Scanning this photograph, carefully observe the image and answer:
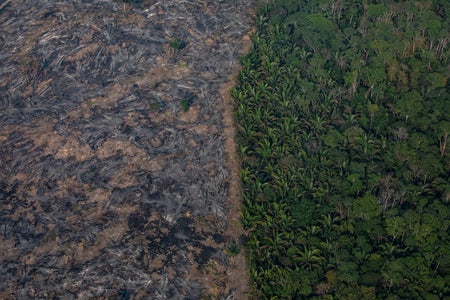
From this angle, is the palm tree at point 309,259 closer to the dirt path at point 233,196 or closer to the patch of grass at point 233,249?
the dirt path at point 233,196

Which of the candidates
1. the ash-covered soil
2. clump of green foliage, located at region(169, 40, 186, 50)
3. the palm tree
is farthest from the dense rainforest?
clump of green foliage, located at region(169, 40, 186, 50)

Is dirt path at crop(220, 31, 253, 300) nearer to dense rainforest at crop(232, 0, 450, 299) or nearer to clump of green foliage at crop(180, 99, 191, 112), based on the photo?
dense rainforest at crop(232, 0, 450, 299)

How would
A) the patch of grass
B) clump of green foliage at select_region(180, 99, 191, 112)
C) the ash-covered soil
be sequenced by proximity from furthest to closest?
clump of green foliage at select_region(180, 99, 191, 112), the patch of grass, the ash-covered soil

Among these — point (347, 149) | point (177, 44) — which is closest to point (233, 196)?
point (347, 149)

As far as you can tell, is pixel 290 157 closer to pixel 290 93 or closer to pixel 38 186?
pixel 290 93

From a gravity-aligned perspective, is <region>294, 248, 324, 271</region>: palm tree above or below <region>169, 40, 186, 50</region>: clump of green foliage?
below

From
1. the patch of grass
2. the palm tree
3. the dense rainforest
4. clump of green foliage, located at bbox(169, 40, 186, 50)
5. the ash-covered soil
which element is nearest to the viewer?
the dense rainforest
